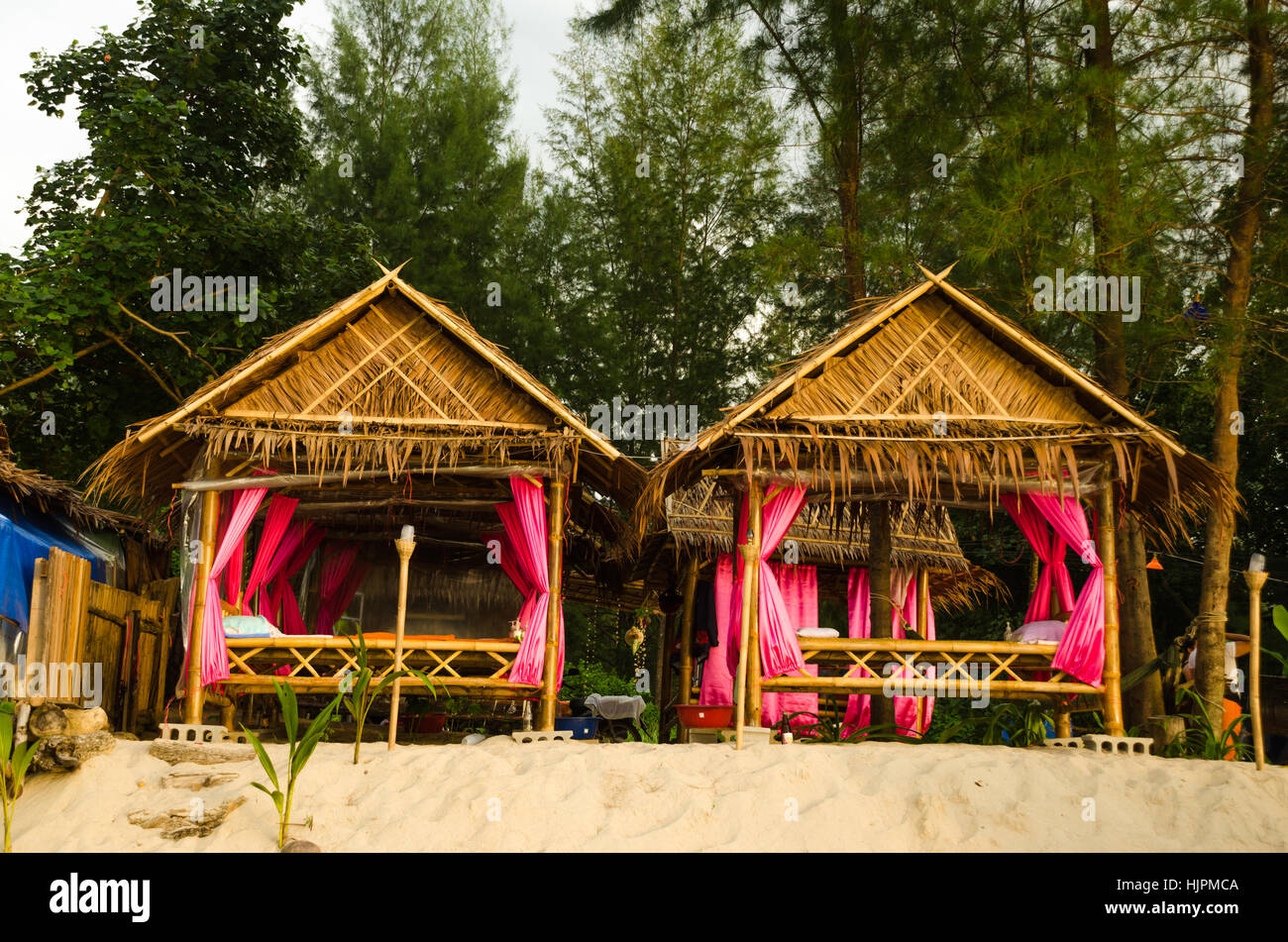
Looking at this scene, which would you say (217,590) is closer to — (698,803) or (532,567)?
(532,567)

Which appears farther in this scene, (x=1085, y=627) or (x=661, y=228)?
A: (x=661, y=228)

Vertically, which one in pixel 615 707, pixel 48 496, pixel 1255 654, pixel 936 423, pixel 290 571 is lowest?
pixel 615 707

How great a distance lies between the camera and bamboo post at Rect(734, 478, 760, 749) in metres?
7.02

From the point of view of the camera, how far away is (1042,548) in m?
8.73

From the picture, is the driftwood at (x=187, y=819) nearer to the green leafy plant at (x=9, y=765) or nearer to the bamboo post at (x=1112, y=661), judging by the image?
the green leafy plant at (x=9, y=765)

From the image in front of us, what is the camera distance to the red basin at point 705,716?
9219 millimetres

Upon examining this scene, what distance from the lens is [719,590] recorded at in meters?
11.8

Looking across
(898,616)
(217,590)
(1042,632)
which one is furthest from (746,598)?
(898,616)

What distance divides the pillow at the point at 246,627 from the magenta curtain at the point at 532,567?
1.77 meters

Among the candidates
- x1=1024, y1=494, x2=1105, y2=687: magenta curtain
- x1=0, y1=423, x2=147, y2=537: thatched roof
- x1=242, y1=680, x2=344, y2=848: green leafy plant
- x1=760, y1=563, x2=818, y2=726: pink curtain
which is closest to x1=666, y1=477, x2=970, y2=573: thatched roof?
x1=760, y1=563, x2=818, y2=726: pink curtain

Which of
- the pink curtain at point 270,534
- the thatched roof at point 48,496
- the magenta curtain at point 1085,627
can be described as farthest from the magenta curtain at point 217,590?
the magenta curtain at point 1085,627

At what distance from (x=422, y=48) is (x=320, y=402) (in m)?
10.5

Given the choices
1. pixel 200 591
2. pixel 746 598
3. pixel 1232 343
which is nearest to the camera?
pixel 746 598

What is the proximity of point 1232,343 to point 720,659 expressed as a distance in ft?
18.6
